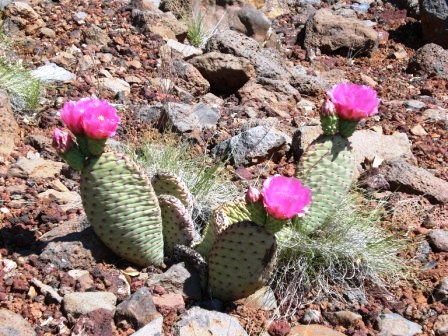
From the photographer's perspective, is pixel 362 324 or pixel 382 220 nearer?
pixel 362 324

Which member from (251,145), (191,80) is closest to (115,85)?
(191,80)

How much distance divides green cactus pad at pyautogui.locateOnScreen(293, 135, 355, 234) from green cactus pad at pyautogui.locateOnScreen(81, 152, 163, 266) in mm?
770

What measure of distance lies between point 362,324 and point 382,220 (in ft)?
3.42

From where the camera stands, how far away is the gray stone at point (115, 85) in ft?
18.4

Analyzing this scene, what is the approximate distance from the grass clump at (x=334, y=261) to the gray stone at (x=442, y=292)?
18 cm

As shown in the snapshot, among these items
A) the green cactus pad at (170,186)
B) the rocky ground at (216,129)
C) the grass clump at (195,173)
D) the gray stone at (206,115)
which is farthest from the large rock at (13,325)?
the gray stone at (206,115)

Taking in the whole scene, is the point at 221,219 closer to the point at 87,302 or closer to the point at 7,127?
the point at 87,302

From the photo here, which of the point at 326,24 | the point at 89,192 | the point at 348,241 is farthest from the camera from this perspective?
the point at 326,24

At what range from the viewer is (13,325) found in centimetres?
299

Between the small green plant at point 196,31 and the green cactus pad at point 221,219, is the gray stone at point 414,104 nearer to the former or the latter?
the small green plant at point 196,31

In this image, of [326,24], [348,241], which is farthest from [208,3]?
[348,241]

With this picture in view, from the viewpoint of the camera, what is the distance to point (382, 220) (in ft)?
14.6

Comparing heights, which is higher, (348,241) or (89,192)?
(89,192)

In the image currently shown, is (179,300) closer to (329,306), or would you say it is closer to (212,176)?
(329,306)
